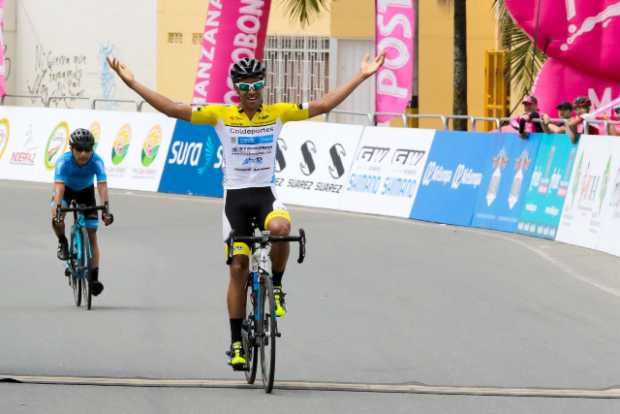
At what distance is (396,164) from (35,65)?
26962 millimetres

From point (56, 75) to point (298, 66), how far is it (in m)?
8.34

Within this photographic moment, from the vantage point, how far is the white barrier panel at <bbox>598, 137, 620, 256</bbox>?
18109 mm

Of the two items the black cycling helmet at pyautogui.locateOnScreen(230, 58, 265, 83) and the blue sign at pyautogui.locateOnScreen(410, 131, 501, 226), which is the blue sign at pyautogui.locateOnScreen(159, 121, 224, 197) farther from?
the black cycling helmet at pyautogui.locateOnScreen(230, 58, 265, 83)

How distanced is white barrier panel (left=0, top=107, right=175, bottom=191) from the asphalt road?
28.7ft

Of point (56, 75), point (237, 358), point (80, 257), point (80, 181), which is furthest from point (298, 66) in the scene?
point (237, 358)


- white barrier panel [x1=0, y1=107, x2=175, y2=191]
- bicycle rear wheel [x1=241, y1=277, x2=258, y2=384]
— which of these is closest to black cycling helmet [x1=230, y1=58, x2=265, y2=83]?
bicycle rear wheel [x1=241, y1=277, x2=258, y2=384]

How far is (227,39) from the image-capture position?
31375 millimetres

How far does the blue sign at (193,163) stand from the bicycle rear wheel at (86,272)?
1475 centimetres

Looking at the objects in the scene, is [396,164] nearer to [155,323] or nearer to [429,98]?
[155,323]

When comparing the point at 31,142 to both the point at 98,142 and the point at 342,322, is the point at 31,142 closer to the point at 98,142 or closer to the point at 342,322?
the point at 98,142

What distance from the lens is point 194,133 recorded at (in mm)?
29375

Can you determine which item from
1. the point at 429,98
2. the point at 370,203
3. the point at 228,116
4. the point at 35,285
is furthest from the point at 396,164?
the point at 429,98

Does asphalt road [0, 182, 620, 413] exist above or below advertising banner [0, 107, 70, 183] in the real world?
below

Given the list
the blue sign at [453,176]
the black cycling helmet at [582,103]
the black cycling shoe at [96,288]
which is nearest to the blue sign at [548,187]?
the black cycling helmet at [582,103]
